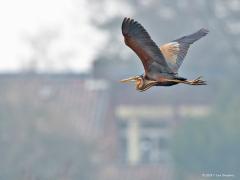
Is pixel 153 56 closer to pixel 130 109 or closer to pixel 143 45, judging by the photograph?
pixel 143 45

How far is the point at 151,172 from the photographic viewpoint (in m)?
21.6

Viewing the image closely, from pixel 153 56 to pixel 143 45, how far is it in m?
0.22

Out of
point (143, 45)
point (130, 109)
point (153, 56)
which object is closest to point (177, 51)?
point (153, 56)

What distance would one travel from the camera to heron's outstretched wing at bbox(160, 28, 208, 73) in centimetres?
1234

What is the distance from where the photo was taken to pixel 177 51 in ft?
41.4

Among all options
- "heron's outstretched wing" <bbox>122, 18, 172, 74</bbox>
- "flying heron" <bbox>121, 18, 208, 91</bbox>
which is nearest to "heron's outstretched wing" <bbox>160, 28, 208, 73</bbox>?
"flying heron" <bbox>121, 18, 208, 91</bbox>

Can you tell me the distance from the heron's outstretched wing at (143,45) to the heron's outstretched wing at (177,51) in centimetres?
16

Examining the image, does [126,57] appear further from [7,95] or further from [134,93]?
[7,95]

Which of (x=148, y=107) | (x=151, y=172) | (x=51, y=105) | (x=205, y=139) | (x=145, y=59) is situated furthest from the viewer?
(x=148, y=107)

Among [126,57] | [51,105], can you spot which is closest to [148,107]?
[51,105]

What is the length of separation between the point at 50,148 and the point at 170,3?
14.1m

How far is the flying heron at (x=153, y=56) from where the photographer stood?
1169 cm

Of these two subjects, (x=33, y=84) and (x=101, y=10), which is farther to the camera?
(x=101, y=10)

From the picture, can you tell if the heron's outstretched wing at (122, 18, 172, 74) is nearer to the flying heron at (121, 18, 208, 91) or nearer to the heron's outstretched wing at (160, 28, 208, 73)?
the flying heron at (121, 18, 208, 91)
